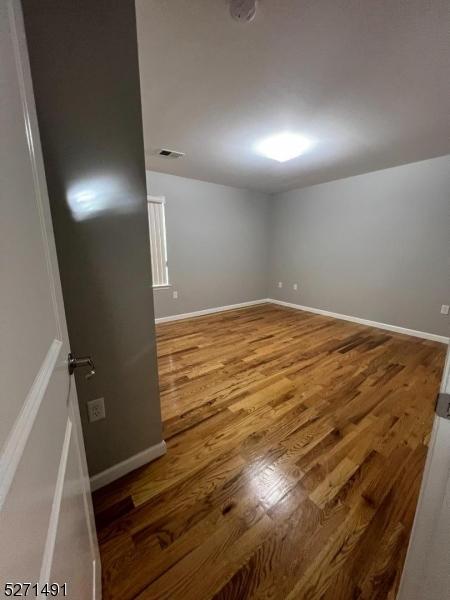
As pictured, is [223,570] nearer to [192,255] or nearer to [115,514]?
[115,514]

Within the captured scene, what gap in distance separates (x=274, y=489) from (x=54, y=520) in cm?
118

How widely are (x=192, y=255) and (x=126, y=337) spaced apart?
3175 millimetres

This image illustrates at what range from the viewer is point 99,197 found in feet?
3.48

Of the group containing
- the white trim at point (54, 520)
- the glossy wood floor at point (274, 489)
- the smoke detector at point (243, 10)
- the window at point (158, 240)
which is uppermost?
the smoke detector at point (243, 10)

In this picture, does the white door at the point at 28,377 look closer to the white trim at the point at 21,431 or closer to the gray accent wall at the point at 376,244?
the white trim at the point at 21,431

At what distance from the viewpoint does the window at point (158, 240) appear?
3.74m

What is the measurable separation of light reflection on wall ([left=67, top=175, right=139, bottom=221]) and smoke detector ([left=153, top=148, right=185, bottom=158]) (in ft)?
6.80

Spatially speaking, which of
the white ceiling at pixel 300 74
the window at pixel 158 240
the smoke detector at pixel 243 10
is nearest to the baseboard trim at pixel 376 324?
the white ceiling at pixel 300 74

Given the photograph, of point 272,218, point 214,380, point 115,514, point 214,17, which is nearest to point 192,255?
point 272,218

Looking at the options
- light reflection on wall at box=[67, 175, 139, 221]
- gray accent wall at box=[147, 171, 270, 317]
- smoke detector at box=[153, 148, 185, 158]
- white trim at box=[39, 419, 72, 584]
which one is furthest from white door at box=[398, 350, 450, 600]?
gray accent wall at box=[147, 171, 270, 317]

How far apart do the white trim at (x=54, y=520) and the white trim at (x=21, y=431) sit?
0.21 m

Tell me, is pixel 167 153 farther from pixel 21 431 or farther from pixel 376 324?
pixel 376 324

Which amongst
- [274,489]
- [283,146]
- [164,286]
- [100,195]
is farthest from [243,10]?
[164,286]

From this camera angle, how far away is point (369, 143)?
2.60m
